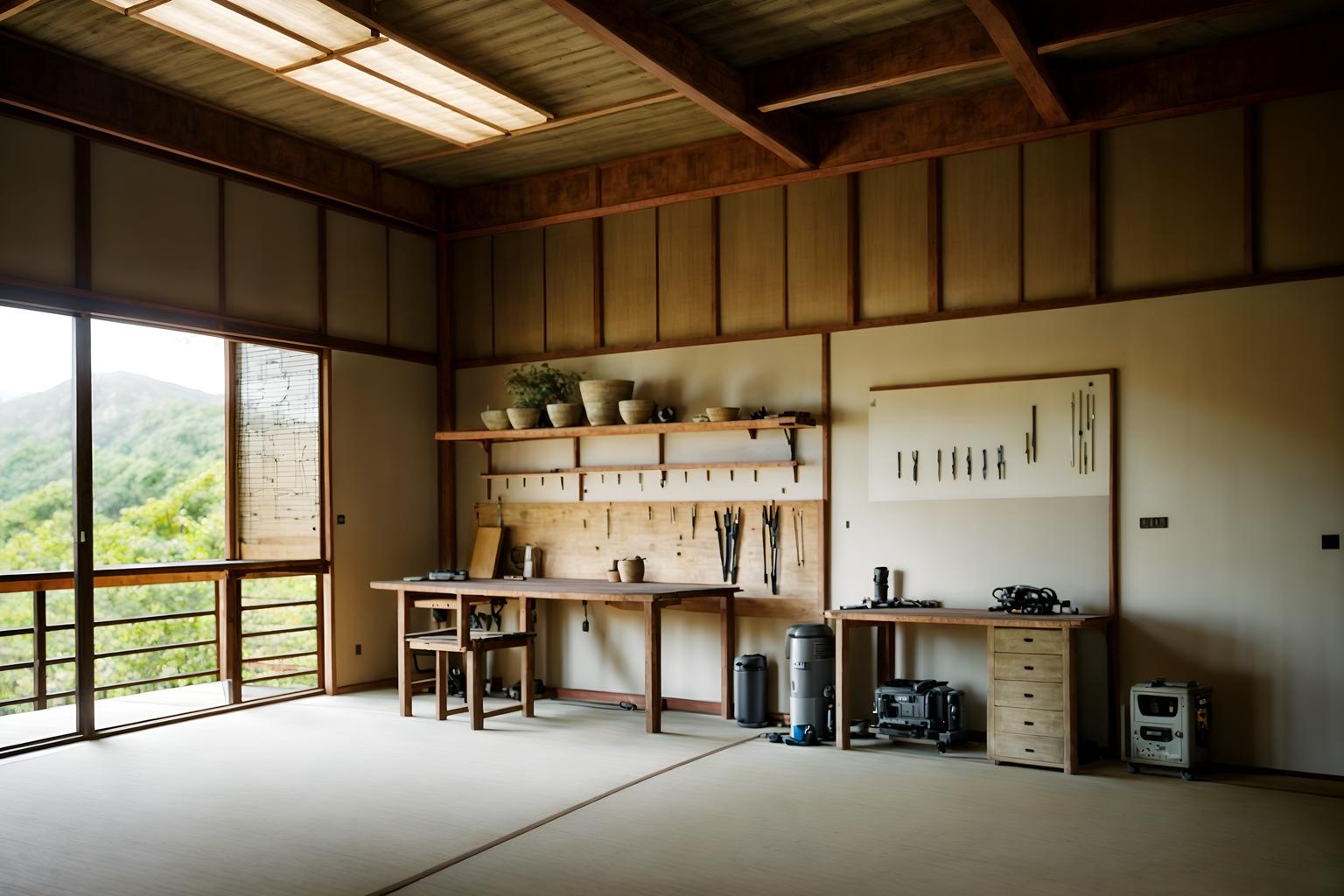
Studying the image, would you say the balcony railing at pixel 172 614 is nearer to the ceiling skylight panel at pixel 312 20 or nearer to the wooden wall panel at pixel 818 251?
the ceiling skylight panel at pixel 312 20

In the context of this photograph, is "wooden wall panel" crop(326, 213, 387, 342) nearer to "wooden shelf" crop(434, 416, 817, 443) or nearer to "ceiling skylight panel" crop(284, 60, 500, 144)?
"wooden shelf" crop(434, 416, 817, 443)

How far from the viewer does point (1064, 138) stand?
723 cm

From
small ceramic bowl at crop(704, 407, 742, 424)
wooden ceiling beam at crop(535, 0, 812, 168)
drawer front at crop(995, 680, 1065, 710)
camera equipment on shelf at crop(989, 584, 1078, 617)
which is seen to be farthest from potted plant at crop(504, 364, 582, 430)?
drawer front at crop(995, 680, 1065, 710)

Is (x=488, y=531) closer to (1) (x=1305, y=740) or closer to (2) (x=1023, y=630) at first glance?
(2) (x=1023, y=630)

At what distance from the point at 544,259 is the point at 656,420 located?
1.98 meters

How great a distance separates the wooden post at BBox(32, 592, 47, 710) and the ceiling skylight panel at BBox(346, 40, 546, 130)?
14.8 feet

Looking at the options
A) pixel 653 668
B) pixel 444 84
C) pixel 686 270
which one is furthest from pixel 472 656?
pixel 444 84

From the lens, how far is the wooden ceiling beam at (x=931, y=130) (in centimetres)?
652

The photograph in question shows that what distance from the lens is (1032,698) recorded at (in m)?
6.41

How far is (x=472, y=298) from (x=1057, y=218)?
17.0 feet

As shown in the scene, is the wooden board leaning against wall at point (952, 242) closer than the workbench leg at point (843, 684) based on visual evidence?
Yes

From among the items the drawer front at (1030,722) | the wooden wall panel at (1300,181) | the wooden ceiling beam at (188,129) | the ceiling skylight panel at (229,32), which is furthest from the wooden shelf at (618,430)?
the ceiling skylight panel at (229,32)

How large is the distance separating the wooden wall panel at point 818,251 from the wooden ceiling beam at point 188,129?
11.7 feet

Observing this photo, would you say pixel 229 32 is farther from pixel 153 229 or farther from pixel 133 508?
pixel 133 508
